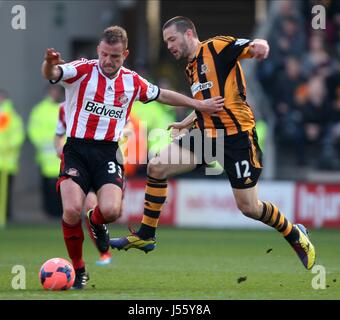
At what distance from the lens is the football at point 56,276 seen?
8.48m

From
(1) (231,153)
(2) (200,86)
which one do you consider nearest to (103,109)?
(2) (200,86)

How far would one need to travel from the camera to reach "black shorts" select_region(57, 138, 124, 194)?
8781mm

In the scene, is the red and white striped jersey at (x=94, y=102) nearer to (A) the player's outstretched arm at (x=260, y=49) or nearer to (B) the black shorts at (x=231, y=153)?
(B) the black shorts at (x=231, y=153)

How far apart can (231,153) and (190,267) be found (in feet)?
6.36

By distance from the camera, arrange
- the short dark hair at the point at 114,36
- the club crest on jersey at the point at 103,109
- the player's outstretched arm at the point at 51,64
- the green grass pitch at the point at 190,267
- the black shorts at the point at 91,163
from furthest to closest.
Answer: the club crest on jersey at the point at 103,109 → the black shorts at the point at 91,163 → the short dark hair at the point at 114,36 → the green grass pitch at the point at 190,267 → the player's outstretched arm at the point at 51,64

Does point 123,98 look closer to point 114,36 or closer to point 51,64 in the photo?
point 114,36

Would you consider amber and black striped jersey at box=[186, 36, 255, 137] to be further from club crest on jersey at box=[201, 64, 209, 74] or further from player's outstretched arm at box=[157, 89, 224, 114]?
player's outstretched arm at box=[157, 89, 224, 114]

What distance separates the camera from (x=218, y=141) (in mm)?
9180

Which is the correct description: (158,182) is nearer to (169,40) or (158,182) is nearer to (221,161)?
(221,161)

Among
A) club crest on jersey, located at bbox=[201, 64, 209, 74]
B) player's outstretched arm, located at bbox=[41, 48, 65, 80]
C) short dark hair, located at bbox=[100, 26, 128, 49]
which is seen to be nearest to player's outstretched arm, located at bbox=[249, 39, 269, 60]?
club crest on jersey, located at bbox=[201, 64, 209, 74]

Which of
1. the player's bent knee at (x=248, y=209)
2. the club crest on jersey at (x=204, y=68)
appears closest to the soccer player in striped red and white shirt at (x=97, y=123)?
the club crest on jersey at (x=204, y=68)

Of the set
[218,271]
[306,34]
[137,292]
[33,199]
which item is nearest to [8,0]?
[33,199]

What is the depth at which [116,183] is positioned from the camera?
8844 mm

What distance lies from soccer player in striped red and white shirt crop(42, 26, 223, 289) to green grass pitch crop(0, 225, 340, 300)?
63 centimetres
